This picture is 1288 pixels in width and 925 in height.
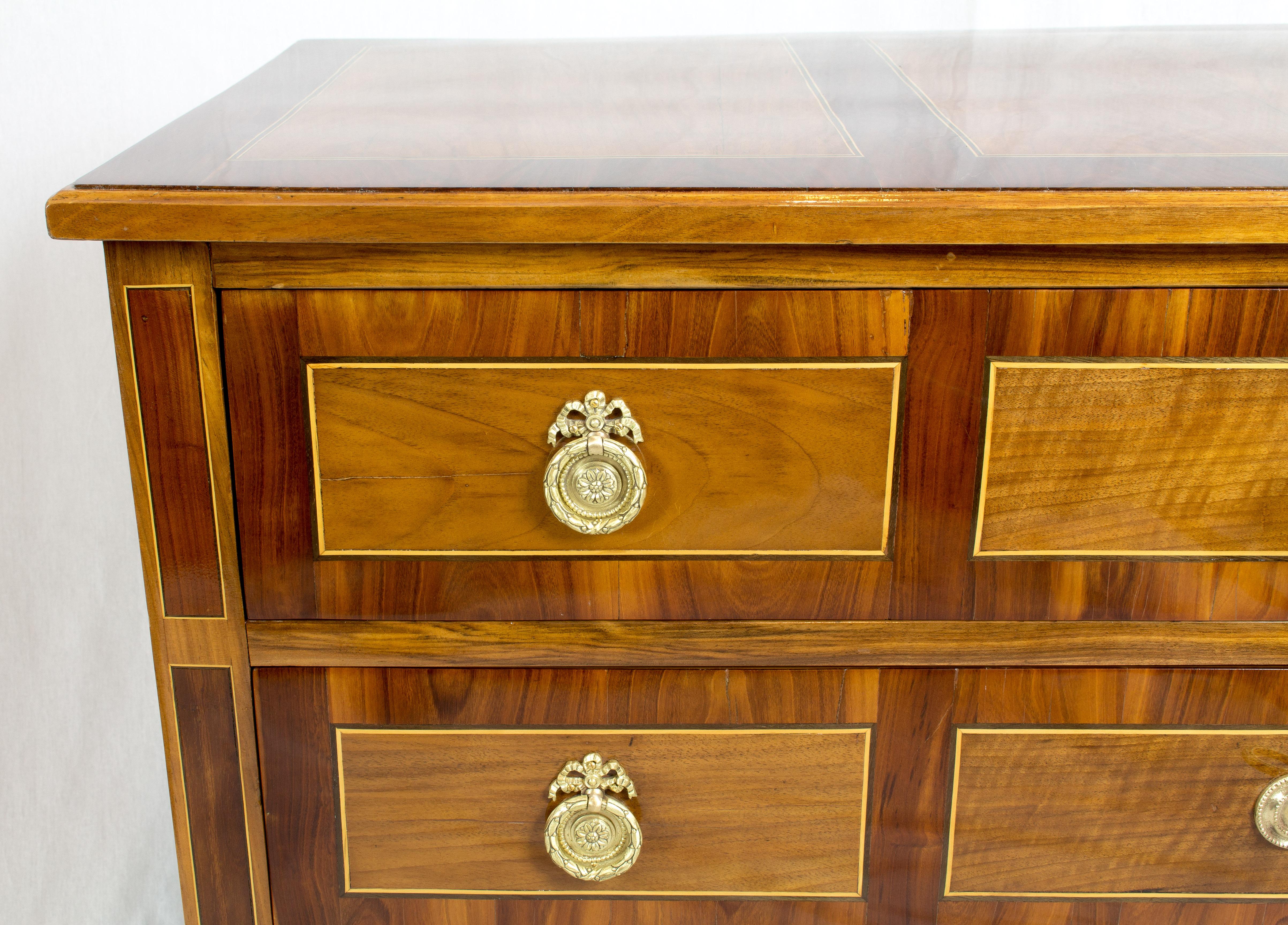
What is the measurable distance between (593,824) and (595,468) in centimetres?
19

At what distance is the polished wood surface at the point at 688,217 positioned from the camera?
48 centimetres

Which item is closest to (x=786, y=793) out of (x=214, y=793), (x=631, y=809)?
(x=631, y=809)

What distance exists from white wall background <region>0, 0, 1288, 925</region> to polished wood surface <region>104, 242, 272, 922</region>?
0.43 meters

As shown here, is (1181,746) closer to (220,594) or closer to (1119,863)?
(1119,863)

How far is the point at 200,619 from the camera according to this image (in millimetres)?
569

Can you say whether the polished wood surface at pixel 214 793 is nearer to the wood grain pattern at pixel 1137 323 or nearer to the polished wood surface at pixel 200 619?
the polished wood surface at pixel 200 619

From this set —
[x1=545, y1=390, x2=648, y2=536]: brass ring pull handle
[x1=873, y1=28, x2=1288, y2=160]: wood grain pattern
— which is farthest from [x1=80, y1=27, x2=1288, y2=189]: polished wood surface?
[x1=545, y1=390, x2=648, y2=536]: brass ring pull handle

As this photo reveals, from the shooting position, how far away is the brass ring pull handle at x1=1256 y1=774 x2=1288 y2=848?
599mm

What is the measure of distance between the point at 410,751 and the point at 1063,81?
21.7 inches

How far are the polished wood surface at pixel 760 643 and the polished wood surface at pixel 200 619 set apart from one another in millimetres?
26

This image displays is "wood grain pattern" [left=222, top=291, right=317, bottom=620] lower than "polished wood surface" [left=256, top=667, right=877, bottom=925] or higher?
higher

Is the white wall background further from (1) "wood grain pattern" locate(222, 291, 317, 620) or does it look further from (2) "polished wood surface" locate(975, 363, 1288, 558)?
(2) "polished wood surface" locate(975, 363, 1288, 558)

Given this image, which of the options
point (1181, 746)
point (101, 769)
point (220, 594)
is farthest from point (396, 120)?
point (101, 769)

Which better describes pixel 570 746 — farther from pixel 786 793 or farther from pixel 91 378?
pixel 91 378
